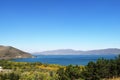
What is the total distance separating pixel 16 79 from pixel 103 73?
14.5 meters

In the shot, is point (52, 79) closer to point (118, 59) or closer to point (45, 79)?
point (45, 79)

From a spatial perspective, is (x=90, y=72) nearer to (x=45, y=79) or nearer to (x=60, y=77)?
(x=60, y=77)

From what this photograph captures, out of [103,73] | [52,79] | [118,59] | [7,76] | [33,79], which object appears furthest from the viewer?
[118,59]

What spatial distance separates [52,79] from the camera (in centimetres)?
2803

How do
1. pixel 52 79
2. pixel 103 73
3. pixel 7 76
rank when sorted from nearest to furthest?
pixel 7 76, pixel 52 79, pixel 103 73

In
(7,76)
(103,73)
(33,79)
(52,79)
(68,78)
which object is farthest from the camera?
(103,73)

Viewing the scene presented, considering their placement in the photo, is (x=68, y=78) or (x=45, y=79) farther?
(x=68, y=78)

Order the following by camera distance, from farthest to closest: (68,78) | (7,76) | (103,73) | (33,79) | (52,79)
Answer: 1. (103,73)
2. (68,78)
3. (52,79)
4. (33,79)
5. (7,76)

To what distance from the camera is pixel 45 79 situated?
27.2 m

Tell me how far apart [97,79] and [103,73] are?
4.48 ft

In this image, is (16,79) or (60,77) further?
(60,77)

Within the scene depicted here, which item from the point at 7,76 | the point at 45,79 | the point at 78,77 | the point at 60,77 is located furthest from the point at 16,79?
the point at 78,77

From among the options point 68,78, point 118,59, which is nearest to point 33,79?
point 68,78

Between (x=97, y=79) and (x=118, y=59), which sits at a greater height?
(x=118, y=59)
